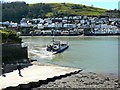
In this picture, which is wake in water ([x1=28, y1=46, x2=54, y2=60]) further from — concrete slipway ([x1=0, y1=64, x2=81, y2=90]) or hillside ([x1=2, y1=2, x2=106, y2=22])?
hillside ([x1=2, y1=2, x2=106, y2=22])

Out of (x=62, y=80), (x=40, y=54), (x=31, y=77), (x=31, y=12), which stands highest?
(x=31, y=12)

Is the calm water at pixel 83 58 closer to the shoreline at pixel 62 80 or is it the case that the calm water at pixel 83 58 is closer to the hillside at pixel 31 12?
the shoreline at pixel 62 80

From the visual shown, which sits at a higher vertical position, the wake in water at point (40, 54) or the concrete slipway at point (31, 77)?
the concrete slipway at point (31, 77)

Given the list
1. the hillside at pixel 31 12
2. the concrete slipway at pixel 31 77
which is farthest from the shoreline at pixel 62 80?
the hillside at pixel 31 12

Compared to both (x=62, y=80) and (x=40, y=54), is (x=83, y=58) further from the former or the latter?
(x=62, y=80)

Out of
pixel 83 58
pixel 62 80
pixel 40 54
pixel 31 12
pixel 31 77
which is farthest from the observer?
pixel 31 12

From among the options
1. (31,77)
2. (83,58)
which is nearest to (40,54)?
(83,58)

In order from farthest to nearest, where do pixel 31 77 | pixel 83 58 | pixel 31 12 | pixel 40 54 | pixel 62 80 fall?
pixel 31 12 → pixel 40 54 → pixel 83 58 → pixel 62 80 → pixel 31 77

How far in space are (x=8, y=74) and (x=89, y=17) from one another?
157m

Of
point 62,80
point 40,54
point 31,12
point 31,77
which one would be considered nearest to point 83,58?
point 40,54

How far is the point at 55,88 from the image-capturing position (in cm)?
2652

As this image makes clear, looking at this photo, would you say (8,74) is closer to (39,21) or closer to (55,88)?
(55,88)

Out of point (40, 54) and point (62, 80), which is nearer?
point (62, 80)

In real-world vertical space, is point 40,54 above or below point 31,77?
below
